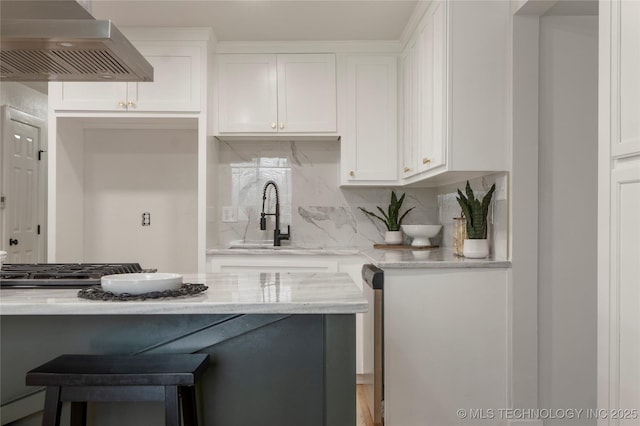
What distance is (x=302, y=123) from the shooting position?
151 inches

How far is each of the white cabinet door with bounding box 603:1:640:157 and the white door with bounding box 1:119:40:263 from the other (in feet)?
15.2

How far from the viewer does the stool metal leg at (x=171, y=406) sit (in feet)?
4.62

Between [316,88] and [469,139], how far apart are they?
1506 mm

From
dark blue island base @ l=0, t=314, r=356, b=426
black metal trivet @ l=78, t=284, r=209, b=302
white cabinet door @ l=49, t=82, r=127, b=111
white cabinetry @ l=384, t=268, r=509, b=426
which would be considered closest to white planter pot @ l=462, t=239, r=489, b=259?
white cabinetry @ l=384, t=268, r=509, b=426

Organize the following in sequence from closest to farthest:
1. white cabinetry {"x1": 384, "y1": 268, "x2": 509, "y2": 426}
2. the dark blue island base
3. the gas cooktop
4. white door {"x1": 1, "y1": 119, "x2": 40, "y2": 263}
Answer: the dark blue island base → the gas cooktop → white cabinetry {"x1": 384, "y1": 268, "x2": 509, "y2": 426} → white door {"x1": 1, "y1": 119, "x2": 40, "y2": 263}

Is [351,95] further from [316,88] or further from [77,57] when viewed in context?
[77,57]

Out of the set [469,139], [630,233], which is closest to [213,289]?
[630,233]

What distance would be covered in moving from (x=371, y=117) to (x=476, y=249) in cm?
147

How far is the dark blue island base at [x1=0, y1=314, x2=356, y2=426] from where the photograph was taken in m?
1.66

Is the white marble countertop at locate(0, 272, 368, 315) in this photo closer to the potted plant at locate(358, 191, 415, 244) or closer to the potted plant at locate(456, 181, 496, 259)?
the potted plant at locate(456, 181, 496, 259)

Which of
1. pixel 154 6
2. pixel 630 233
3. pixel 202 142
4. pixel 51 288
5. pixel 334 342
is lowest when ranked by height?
pixel 334 342

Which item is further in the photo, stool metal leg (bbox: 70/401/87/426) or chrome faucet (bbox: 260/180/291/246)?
chrome faucet (bbox: 260/180/291/246)

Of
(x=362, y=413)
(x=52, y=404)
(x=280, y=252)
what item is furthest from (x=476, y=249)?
(x=52, y=404)

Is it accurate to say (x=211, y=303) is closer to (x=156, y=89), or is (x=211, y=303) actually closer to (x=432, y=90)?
(x=432, y=90)
